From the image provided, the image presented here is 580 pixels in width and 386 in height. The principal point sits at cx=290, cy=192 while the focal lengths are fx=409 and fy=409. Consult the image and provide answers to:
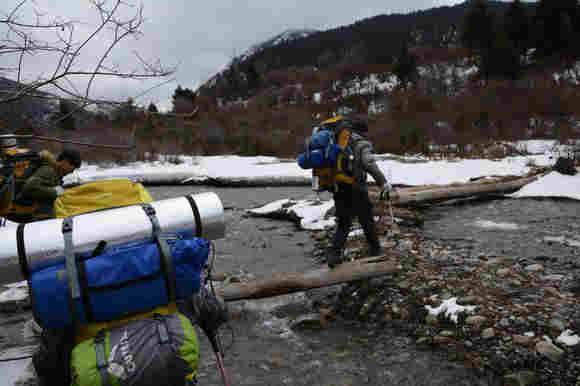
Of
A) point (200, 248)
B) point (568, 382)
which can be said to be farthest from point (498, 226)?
point (200, 248)

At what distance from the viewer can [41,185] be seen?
443cm

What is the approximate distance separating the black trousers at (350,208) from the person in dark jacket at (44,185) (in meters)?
2.96

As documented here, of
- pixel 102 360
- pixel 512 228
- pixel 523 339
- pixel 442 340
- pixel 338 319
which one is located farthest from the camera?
pixel 512 228

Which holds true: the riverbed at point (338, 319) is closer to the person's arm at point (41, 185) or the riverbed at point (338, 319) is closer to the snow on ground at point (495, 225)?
the snow on ground at point (495, 225)

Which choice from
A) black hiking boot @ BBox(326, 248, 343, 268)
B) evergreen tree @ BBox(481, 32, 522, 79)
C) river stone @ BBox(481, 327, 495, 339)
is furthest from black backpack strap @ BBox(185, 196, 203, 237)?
evergreen tree @ BBox(481, 32, 522, 79)

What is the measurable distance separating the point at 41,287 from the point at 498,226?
7.25 m

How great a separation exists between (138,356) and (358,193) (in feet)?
11.1

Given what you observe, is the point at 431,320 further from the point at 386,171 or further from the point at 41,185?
the point at 386,171

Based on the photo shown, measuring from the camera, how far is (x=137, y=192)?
2.05m

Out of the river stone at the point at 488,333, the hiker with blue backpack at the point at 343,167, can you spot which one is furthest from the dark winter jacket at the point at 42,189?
the river stone at the point at 488,333

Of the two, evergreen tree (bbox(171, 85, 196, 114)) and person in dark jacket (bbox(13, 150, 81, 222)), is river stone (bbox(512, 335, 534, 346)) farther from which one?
person in dark jacket (bbox(13, 150, 81, 222))

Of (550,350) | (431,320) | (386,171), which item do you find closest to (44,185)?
(431,320)

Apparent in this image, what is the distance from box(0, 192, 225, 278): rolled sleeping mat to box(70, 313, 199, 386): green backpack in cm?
38

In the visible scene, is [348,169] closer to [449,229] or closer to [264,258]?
[264,258]
